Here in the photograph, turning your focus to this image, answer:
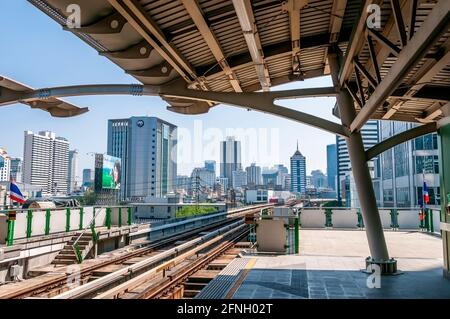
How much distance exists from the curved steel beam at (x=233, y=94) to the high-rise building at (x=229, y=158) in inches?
4669

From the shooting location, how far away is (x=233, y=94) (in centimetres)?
889

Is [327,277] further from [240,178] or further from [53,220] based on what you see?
[240,178]

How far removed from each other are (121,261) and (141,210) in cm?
4658

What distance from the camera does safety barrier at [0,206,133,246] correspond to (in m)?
13.7

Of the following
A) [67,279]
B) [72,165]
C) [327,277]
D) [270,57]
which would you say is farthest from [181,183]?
[327,277]

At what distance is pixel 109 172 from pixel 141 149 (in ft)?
232

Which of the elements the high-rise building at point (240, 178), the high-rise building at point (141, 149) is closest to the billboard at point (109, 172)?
the high-rise building at point (141, 149)

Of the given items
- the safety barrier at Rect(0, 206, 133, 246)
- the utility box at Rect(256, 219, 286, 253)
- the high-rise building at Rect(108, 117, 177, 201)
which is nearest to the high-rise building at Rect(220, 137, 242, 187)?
the high-rise building at Rect(108, 117, 177, 201)

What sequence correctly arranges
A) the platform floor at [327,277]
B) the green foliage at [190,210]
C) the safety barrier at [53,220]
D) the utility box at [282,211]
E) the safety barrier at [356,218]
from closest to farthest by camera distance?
the platform floor at [327,277]
the safety barrier at [53,220]
the safety barrier at [356,218]
the utility box at [282,211]
the green foliage at [190,210]

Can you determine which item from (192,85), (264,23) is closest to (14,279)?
(192,85)

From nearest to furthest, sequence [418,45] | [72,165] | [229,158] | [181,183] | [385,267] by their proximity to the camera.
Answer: [418,45] → [385,267] → [72,165] → [181,183] → [229,158]

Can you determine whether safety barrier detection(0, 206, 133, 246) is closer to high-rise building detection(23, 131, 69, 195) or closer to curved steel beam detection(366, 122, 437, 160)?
curved steel beam detection(366, 122, 437, 160)

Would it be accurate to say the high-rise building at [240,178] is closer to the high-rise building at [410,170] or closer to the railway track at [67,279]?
the high-rise building at [410,170]

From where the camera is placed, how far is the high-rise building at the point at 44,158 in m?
112
